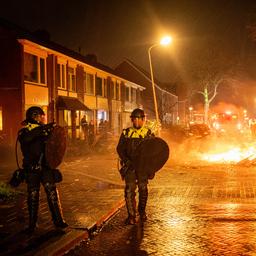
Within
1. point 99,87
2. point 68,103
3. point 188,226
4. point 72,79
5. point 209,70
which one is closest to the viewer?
point 188,226

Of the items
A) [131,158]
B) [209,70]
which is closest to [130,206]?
[131,158]

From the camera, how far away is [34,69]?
2384 cm

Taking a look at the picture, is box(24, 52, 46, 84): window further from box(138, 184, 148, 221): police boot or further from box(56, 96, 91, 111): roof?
box(138, 184, 148, 221): police boot

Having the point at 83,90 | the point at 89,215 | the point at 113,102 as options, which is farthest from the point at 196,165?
the point at 113,102

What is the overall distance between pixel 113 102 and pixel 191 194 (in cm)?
3094

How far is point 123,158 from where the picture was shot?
7516mm

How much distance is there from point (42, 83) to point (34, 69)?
0.99 metres

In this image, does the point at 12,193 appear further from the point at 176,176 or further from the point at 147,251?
the point at 176,176

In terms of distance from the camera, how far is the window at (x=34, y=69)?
22891mm

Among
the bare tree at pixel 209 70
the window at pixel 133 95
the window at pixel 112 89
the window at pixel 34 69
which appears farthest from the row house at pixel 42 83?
the bare tree at pixel 209 70

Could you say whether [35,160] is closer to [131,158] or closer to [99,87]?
[131,158]

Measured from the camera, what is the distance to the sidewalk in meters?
6.18

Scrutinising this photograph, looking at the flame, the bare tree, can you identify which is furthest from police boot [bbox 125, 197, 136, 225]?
the bare tree

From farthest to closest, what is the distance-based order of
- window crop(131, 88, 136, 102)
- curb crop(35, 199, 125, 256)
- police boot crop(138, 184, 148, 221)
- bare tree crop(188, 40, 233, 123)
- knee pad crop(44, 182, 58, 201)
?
bare tree crop(188, 40, 233, 123) → window crop(131, 88, 136, 102) → police boot crop(138, 184, 148, 221) → knee pad crop(44, 182, 58, 201) → curb crop(35, 199, 125, 256)
